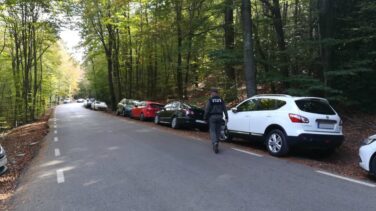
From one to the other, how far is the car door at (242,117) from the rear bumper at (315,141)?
1924 millimetres

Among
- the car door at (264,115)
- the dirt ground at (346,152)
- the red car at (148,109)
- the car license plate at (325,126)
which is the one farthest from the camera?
the red car at (148,109)


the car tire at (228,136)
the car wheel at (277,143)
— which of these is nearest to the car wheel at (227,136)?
the car tire at (228,136)

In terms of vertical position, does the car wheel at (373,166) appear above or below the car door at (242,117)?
below

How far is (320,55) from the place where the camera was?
14.4 meters

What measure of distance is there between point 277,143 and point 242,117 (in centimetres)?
182

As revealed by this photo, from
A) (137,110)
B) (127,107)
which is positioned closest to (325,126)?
(137,110)

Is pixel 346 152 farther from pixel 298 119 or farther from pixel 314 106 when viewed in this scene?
pixel 298 119

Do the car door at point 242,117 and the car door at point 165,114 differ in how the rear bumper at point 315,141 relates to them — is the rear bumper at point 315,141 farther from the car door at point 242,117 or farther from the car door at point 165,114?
the car door at point 165,114

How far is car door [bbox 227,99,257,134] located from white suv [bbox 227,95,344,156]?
1.23 ft

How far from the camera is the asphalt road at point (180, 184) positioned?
17.9ft

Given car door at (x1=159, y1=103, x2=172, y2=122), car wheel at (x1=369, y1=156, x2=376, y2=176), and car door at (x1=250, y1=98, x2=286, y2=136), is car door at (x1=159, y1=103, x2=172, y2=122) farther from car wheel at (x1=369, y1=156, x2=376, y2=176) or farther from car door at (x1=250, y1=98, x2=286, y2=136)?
car wheel at (x1=369, y1=156, x2=376, y2=176)

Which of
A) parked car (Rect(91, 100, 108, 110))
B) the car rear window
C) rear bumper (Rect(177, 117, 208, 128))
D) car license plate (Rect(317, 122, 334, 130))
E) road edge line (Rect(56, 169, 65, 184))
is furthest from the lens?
parked car (Rect(91, 100, 108, 110))

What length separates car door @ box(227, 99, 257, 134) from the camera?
10992 millimetres

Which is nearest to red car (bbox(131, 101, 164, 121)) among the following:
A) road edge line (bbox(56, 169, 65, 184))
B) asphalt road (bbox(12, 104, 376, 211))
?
asphalt road (bbox(12, 104, 376, 211))
